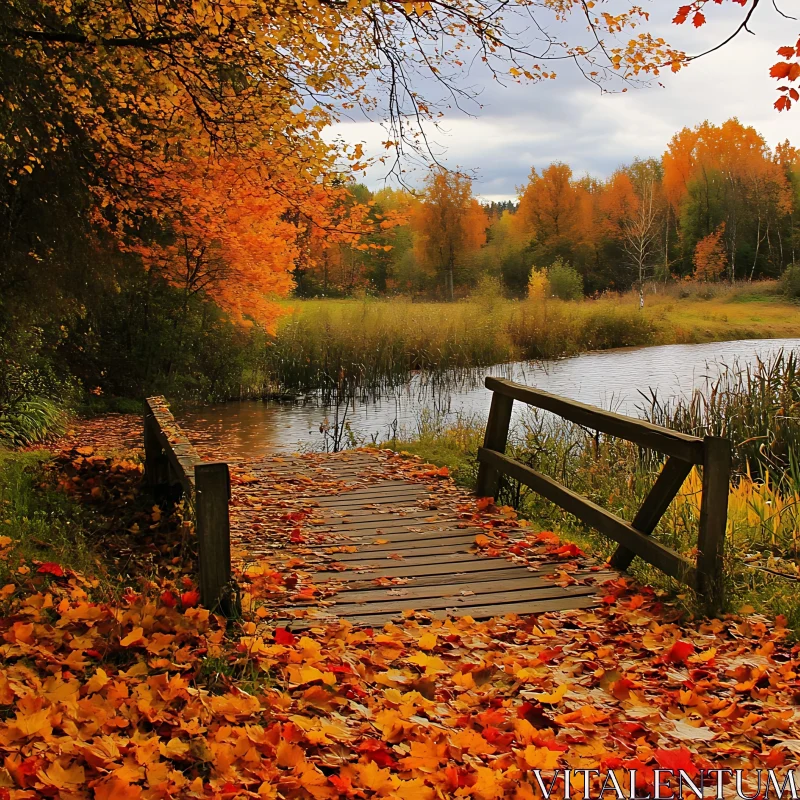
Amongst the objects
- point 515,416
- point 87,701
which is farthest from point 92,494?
point 515,416

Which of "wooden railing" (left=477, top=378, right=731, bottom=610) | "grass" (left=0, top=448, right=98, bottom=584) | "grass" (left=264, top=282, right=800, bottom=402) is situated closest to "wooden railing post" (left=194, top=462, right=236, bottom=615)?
"grass" (left=0, top=448, right=98, bottom=584)

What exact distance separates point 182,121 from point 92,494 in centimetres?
323

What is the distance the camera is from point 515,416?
13102mm

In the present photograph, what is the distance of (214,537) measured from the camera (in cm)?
370

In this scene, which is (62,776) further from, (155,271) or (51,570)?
(155,271)

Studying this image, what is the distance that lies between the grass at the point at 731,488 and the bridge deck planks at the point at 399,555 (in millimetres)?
528

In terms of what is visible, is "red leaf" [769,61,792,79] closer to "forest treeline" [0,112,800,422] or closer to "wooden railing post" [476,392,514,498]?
"forest treeline" [0,112,800,422]

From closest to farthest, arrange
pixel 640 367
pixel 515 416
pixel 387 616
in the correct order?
pixel 387 616
pixel 515 416
pixel 640 367

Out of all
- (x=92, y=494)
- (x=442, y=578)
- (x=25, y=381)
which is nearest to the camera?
(x=442, y=578)

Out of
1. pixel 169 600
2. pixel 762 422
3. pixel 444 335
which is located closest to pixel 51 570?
pixel 169 600

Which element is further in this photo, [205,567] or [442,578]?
[442,578]

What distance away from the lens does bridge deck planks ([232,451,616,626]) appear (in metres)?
4.15

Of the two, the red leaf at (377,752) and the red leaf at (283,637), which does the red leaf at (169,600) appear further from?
the red leaf at (377,752)

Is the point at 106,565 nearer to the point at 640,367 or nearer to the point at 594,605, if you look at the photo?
the point at 594,605
